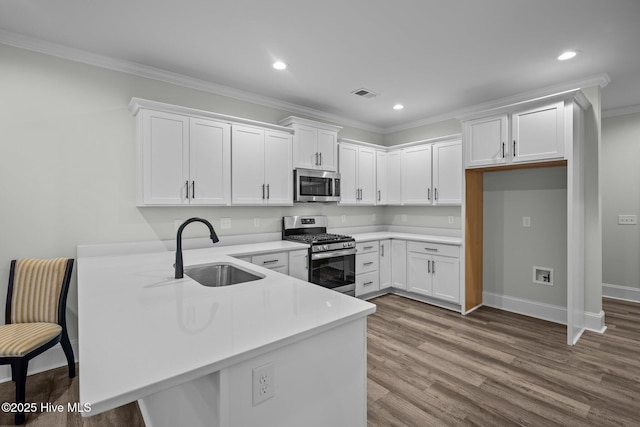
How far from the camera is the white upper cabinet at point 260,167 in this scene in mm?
3385

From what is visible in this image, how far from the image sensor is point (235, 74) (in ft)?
10.6

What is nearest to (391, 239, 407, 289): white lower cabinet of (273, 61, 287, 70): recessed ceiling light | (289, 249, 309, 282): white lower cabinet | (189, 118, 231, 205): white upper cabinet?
(289, 249, 309, 282): white lower cabinet

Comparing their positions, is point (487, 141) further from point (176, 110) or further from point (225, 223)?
point (176, 110)

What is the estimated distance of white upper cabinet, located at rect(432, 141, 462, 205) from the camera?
4117mm

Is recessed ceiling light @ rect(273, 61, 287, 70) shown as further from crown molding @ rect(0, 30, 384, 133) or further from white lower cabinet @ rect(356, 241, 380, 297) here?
white lower cabinet @ rect(356, 241, 380, 297)

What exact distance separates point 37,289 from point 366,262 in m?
3.34

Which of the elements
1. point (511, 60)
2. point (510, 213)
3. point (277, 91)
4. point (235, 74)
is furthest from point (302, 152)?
point (510, 213)

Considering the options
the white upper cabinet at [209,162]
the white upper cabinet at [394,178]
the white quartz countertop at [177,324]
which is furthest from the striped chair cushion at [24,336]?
the white upper cabinet at [394,178]

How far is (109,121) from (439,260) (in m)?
3.91

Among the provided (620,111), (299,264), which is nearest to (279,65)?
(299,264)

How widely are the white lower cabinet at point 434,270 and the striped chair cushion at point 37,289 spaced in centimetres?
378

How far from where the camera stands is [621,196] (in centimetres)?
436

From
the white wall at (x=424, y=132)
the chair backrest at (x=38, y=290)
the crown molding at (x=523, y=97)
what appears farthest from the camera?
the white wall at (x=424, y=132)

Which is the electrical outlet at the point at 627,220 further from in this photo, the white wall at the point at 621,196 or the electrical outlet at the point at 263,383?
the electrical outlet at the point at 263,383
